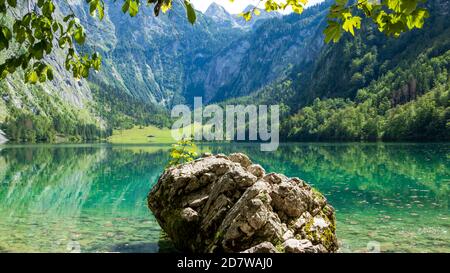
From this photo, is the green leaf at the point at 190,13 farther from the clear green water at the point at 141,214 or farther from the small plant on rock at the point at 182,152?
the small plant on rock at the point at 182,152

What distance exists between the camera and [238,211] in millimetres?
14742

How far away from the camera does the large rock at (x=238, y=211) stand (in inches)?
558

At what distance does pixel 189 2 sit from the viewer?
18.0ft

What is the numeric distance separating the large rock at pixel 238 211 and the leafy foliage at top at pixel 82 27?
7644 mm

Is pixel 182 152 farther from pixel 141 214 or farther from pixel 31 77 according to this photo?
pixel 31 77

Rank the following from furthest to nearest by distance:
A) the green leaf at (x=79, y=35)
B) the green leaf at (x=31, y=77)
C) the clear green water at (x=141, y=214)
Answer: the clear green water at (x=141, y=214) < the green leaf at (x=31, y=77) < the green leaf at (x=79, y=35)

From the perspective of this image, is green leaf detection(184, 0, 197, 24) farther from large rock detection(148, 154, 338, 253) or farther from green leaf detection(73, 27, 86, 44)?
large rock detection(148, 154, 338, 253)

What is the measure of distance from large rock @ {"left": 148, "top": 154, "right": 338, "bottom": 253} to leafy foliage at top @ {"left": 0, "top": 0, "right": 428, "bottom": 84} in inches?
301

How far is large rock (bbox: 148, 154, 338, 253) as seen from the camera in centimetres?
1416

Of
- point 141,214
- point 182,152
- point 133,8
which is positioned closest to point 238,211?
point 182,152

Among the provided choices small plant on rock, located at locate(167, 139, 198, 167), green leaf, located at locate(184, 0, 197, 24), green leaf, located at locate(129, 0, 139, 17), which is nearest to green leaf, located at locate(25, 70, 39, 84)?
green leaf, located at locate(129, 0, 139, 17)

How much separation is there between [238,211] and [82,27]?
9.28 meters

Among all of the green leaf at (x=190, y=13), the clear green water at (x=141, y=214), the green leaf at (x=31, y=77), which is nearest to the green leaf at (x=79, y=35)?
the green leaf at (x=31, y=77)
